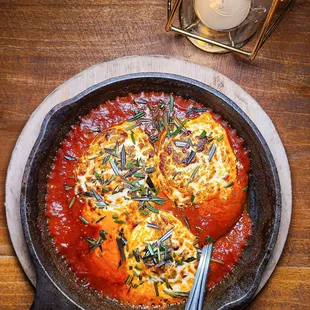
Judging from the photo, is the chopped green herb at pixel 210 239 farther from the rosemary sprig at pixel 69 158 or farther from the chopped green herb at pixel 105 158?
the rosemary sprig at pixel 69 158

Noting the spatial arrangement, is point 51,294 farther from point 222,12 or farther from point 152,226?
point 222,12

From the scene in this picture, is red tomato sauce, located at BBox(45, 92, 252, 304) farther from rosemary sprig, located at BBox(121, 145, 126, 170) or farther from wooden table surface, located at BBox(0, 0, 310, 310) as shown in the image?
wooden table surface, located at BBox(0, 0, 310, 310)

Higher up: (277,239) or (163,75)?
(163,75)

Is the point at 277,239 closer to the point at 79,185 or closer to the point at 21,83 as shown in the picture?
the point at 79,185

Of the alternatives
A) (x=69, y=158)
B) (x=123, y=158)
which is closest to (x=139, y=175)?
(x=123, y=158)

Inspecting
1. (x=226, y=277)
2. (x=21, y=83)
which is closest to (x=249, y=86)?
(x=226, y=277)

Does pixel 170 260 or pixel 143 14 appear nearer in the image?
pixel 170 260

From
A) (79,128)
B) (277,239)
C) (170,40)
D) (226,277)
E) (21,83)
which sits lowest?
(226,277)
